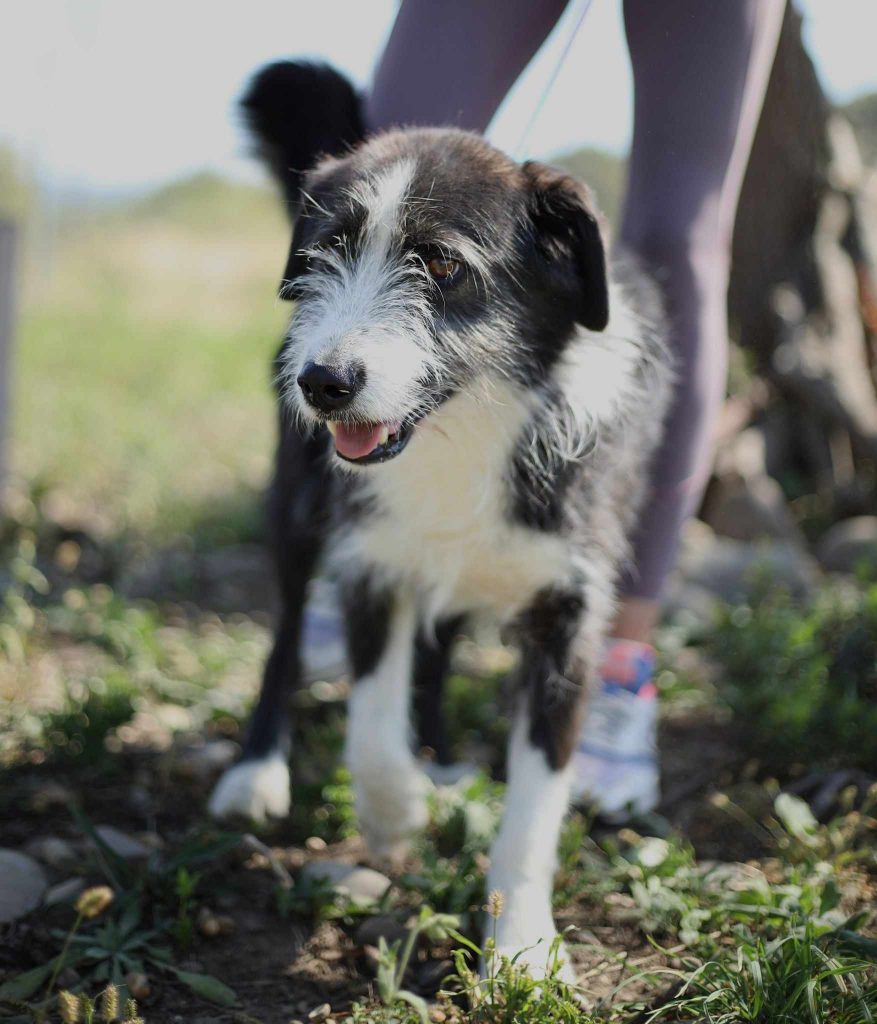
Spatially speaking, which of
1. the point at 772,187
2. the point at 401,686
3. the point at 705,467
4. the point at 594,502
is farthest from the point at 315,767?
the point at 772,187

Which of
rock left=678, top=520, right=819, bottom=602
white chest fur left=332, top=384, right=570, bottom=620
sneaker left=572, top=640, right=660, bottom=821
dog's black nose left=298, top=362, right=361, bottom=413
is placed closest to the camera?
dog's black nose left=298, top=362, right=361, bottom=413

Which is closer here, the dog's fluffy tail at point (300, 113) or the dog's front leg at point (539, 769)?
the dog's front leg at point (539, 769)

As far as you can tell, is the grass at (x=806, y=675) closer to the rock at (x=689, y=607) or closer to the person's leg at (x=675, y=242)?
the rock at (x=689, y=607)

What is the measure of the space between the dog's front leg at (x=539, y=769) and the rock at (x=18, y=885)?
2.80 ft

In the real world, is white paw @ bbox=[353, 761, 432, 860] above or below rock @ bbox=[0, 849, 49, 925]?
above

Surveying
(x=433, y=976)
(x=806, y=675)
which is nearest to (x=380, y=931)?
(x=433, y=976)

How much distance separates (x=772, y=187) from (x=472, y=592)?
2.92m

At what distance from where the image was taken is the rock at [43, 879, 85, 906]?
2003 millimetres

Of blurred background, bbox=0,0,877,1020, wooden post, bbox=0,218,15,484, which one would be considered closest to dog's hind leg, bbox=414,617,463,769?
blurred background, bbox=0,0,877,1020

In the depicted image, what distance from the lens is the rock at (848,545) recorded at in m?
4.10

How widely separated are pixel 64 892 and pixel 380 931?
60cm

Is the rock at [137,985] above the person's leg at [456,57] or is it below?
below

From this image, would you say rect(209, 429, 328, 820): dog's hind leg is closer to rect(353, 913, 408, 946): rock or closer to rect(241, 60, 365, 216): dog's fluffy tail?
rect(353, 913, 408, 946): rock

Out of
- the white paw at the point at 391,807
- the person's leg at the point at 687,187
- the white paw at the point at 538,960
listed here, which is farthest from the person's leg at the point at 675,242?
the white paw at the point at 538,960
